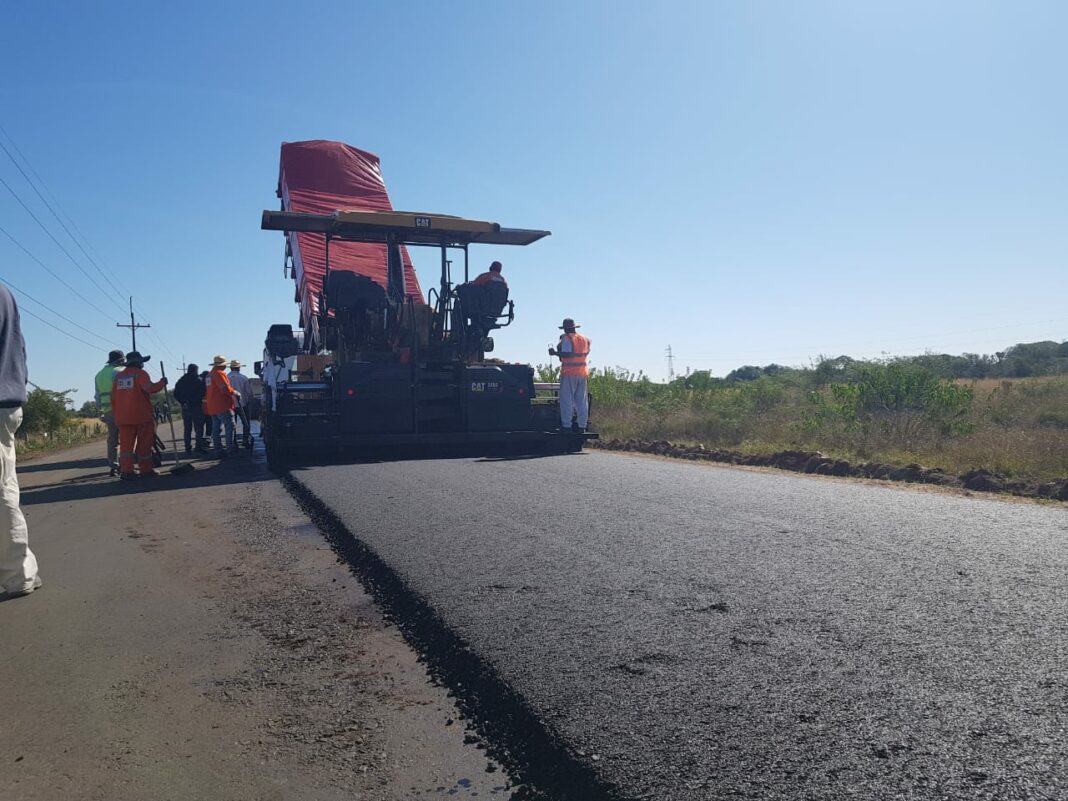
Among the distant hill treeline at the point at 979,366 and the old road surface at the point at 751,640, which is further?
the distant hill treeline at the point at 979,366

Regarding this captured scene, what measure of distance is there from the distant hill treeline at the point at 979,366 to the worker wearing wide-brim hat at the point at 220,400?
10379 millimetres

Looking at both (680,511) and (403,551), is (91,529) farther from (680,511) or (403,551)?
(680,511)

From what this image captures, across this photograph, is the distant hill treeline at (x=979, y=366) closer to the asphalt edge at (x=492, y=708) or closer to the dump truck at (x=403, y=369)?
the dump truck at (x=403, y=369)

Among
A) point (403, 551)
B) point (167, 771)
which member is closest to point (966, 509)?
point (403, 551)

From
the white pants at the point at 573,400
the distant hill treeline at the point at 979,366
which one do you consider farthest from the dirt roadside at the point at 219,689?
the distant hill treeline at the point at 979,366

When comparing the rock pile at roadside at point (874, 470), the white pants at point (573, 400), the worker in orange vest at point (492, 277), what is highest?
the worker in orange vest at point (492, 277)

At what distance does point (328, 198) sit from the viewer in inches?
545

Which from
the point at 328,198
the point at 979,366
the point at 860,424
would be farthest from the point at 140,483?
the point at 979,366

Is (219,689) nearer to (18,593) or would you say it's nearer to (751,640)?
(751,640)

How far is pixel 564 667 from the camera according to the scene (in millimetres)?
2680

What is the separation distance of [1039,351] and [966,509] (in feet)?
125

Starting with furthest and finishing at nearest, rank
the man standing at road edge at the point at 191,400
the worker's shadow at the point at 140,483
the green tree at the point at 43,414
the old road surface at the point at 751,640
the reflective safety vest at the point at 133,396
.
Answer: the green tree at the point at 43,414 → the man standing at road edge at the point at 191,400 → the reflective safety vest at the point at 133,396 → the worker's shadow at the point at 140,483 → the old road surface at the point at 751,640

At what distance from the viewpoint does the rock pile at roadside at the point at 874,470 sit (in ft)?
22.9

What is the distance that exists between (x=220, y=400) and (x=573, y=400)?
5369 mm
